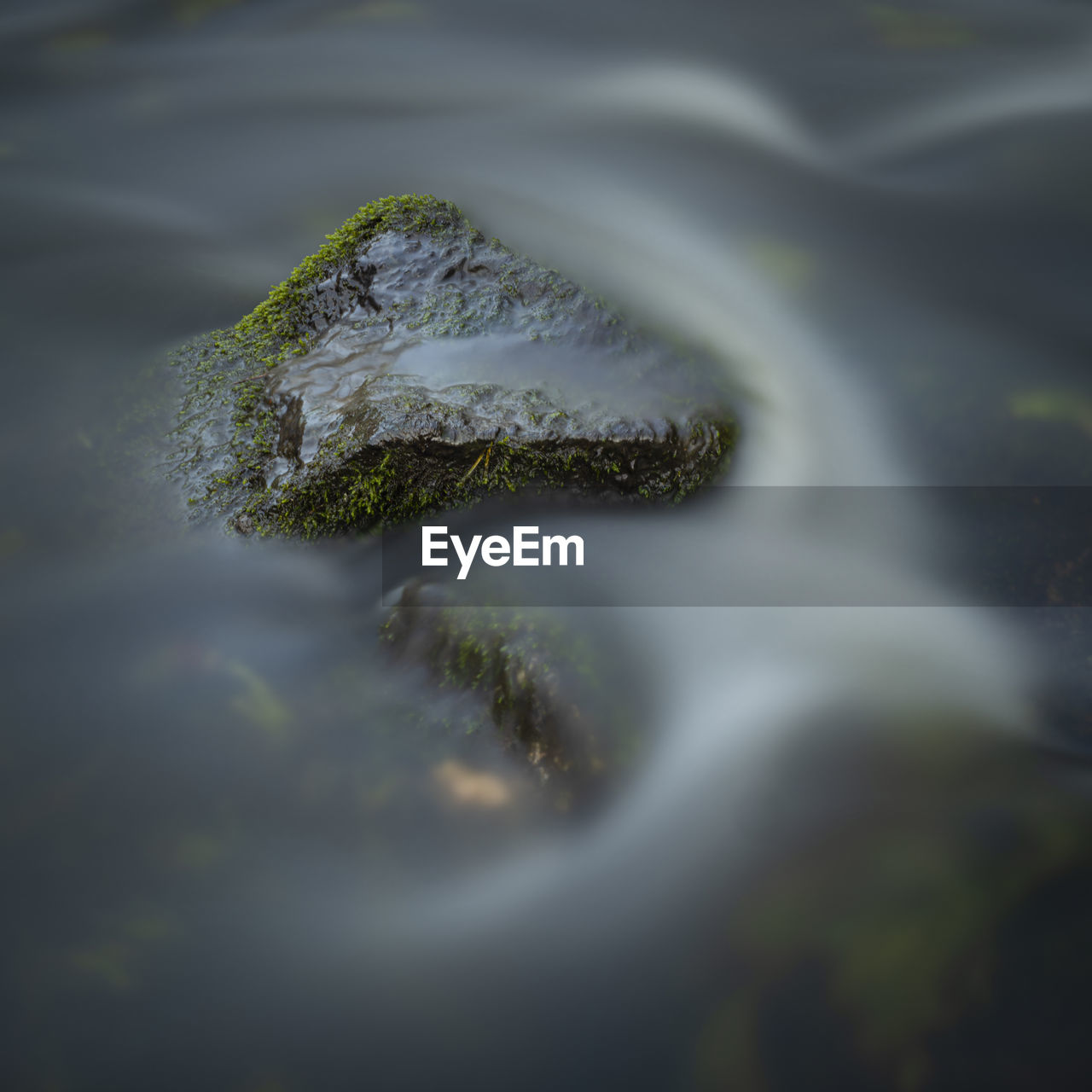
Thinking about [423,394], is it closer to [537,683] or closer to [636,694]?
[537,683]

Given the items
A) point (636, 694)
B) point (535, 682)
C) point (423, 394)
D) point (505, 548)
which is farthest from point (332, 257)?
point (636, 694)

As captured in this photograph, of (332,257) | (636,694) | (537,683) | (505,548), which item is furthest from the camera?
(332,257)

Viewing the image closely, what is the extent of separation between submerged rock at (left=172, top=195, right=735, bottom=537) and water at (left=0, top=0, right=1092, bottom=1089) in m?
0.21

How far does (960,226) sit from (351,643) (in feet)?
12.4

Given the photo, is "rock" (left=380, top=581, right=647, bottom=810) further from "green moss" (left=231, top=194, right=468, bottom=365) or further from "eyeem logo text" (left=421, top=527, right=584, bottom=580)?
"green moss" (left=231, top=194, right=468, bottom=365)

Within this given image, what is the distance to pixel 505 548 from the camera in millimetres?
3078

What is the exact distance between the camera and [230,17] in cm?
603

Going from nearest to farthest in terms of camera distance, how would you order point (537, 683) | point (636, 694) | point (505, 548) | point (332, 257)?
1. point (537, 683)
2. point (636, 694)
3. point (505, 548)
4. point (332, 257)

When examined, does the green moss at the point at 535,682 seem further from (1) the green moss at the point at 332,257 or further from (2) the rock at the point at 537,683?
(1) the green moss at the point at 332,257

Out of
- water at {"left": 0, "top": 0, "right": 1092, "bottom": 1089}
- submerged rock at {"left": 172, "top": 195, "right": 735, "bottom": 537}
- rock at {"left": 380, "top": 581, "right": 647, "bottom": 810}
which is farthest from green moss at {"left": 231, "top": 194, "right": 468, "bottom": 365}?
rock at {"left": 380, "top": 581, "right": 647, "bottom": 810}

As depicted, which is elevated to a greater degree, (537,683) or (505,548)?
(505,548)

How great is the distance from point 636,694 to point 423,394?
1.35 metres

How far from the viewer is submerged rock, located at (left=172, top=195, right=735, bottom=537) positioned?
3.03 metres

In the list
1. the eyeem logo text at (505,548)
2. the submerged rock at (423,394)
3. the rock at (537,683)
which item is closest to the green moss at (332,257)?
the submerged rock at (423,394)
